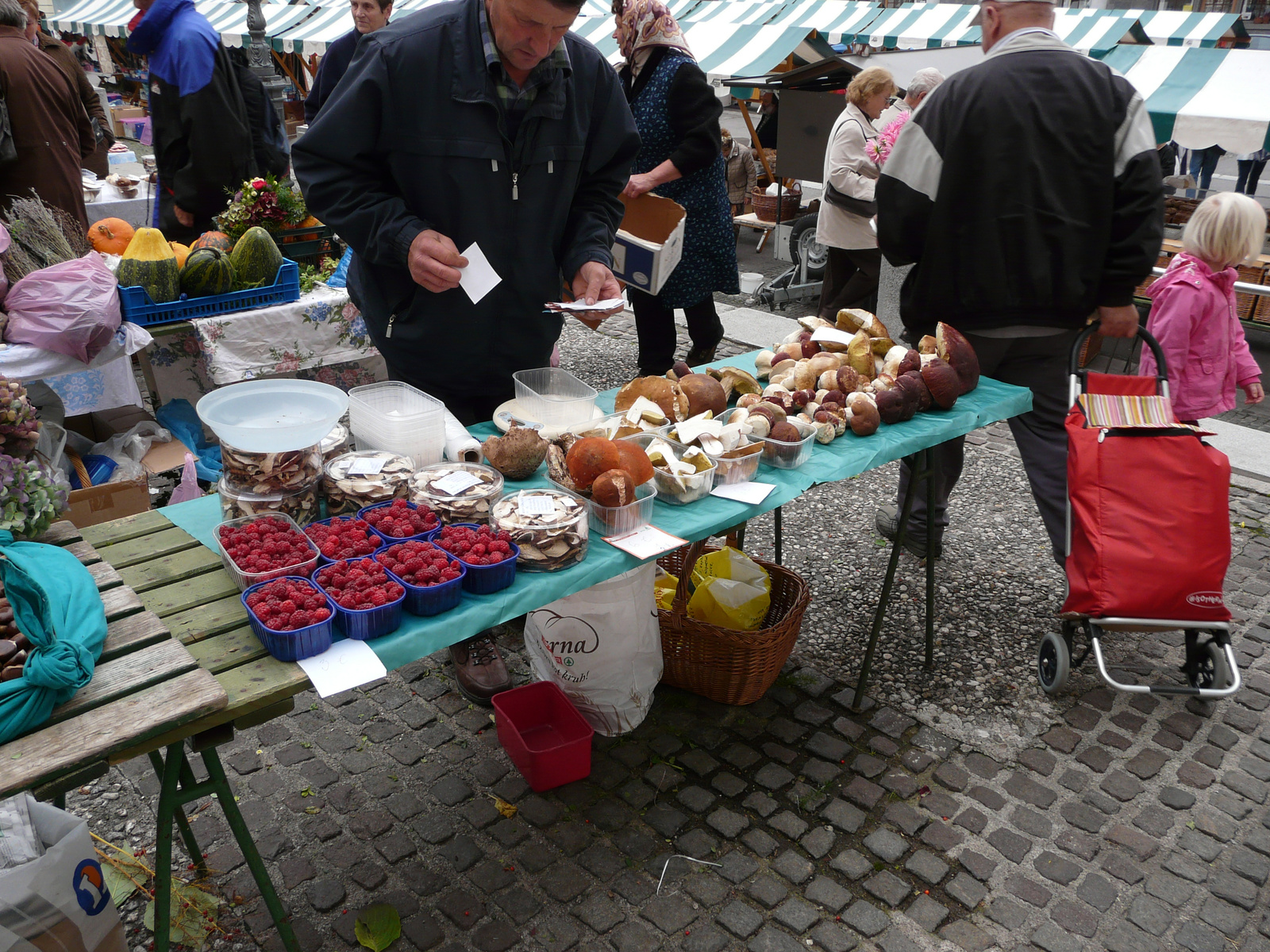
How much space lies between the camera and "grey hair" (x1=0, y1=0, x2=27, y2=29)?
4574mm

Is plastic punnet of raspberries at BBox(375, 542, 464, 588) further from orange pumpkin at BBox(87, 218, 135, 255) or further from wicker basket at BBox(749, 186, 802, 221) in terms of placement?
wicker basket at BBox(749, 186, 802, 221)

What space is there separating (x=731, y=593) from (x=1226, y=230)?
240 centimetres

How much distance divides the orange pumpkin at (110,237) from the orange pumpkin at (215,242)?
0.32m

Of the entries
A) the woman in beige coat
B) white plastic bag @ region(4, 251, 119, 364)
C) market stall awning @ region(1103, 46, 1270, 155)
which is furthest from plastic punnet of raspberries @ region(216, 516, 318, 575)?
market stall awning @ region(1103, 46, 1270, 155)

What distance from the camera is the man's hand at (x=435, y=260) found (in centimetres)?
231

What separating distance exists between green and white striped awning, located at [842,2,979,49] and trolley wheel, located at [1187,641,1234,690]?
11.8m

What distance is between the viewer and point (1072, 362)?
3070 mm

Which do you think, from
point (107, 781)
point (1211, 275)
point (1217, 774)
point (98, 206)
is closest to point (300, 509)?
point (107, 781)

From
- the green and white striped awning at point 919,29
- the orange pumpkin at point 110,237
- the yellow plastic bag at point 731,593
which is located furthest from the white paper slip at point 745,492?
the green and white striped awning at point 919,29

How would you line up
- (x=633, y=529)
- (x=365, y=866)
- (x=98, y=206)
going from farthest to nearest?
(x=98, y=206)
(x=365, y=866)
(x=633, y=529)

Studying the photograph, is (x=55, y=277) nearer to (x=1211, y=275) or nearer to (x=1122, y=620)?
(x=1122, y=620)

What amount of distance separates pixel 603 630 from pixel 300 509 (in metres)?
0.97

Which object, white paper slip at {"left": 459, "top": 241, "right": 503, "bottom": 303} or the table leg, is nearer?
white paper slip at {"left": 459, "top": 241, "right": 503, "bottom": 303}

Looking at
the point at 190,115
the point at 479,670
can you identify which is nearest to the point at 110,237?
the point at 190,115
